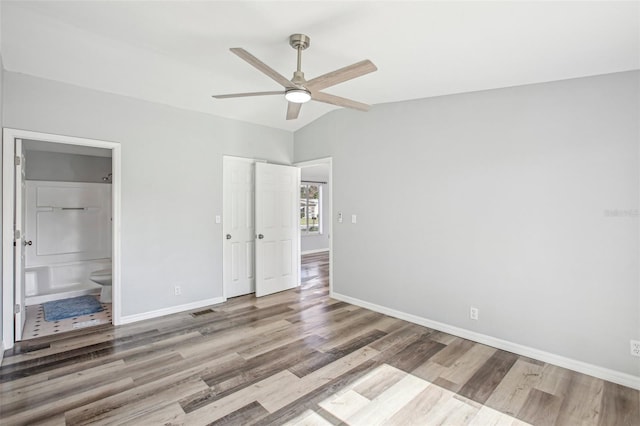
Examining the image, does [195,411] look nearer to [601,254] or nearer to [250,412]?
[250,412]

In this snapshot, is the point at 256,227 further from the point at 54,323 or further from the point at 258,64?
the point at 258,64

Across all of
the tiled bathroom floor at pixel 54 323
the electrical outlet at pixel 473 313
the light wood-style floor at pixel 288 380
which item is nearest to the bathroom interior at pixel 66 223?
the tiled bathroom floor at pixel 54 323

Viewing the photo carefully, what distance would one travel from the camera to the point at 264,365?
277cm

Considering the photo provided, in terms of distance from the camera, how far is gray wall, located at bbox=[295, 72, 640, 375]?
254cm

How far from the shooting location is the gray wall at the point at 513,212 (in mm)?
2539

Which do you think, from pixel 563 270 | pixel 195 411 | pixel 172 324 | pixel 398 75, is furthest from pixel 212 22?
pixel 563 270

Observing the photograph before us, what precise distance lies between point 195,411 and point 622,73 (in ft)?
13.5

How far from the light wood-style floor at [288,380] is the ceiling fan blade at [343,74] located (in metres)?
2.35

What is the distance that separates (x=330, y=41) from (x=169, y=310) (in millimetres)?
3622

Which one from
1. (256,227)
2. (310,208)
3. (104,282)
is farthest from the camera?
(310,208)

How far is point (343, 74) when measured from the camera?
7.50 ft

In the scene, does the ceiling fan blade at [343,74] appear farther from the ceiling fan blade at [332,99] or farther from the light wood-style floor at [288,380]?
the light wood-style floor at [288,380]

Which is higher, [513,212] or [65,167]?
[65,167]

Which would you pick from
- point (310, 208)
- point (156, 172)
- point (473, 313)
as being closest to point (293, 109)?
point (156, 172)
